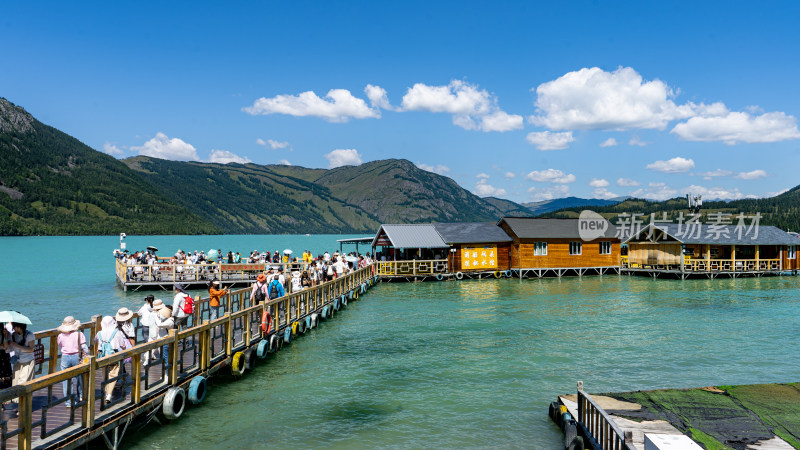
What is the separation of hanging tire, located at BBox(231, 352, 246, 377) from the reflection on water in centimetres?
32

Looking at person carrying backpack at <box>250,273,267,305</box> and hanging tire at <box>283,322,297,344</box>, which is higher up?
person carrying backpack at <box>250,273,267,305</box>

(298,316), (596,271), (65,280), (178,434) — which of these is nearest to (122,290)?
(65,280)

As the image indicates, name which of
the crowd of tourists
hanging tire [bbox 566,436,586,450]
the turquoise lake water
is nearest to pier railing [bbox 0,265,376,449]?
the crowd of tourists

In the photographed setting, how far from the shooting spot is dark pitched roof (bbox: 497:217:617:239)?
53.9 meters

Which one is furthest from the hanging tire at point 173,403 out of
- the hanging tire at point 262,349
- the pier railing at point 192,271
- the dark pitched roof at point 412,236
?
the dark pitched roof at point 412,236

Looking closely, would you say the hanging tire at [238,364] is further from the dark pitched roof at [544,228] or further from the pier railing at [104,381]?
the dark pitched roof at [544,228]

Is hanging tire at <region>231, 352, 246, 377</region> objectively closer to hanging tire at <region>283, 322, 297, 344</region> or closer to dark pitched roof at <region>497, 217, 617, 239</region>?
hanging tire at <region>283, 322, 297, 344</region>

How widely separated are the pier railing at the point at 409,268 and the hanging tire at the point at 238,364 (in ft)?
108

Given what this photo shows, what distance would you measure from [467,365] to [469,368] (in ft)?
1.33

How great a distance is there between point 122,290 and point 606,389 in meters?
38.1

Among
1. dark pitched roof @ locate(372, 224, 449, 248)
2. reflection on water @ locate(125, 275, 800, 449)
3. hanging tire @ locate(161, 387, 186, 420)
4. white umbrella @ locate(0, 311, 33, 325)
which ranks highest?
dark pitched roof @ locate(372, 224, 449, 248)

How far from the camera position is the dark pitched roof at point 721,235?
5366 centimetres

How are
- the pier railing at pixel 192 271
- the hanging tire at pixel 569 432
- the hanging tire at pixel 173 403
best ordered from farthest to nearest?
the pier railing at pixel 192 271
the hanging tire at pixel 173 403
the hanging tire at pixel 569 432

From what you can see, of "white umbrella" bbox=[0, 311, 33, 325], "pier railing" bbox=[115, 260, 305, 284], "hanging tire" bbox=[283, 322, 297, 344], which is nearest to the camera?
"white umbrella" bbox=[0, 311, 33, 325]
